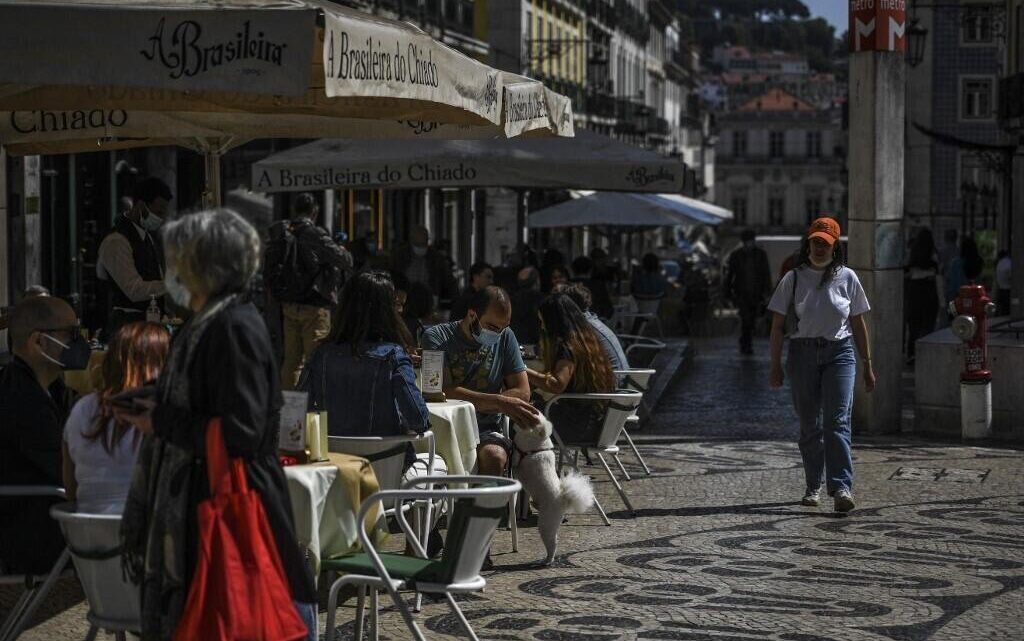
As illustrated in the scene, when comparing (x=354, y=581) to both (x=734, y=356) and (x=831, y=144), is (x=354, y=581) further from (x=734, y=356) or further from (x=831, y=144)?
(x=831, y=144)

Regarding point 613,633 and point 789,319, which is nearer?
point 613,633

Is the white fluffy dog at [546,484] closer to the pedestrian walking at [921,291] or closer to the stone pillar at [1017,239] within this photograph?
the pedestrian walking at [921,291]

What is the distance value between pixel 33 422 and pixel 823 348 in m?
5.49

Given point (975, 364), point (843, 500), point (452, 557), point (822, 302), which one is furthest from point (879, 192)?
point (452, 557)

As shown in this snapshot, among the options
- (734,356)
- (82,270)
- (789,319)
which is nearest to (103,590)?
(789,319)

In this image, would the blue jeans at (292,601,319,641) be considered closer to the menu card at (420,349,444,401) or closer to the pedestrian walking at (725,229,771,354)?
the menu card at (420,349,444,401)

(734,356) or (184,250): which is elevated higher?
(184,250)

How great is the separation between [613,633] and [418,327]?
6120 millimetres

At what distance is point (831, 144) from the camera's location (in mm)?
169750

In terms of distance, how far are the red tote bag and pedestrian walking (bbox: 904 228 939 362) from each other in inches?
742

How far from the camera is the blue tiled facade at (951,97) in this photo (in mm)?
63375

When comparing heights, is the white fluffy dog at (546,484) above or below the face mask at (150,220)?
below

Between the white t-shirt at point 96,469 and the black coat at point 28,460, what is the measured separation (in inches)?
24.3

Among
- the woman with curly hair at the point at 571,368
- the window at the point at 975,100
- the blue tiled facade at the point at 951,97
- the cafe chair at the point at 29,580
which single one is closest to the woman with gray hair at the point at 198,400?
the cafe chair at the point at 29,580
